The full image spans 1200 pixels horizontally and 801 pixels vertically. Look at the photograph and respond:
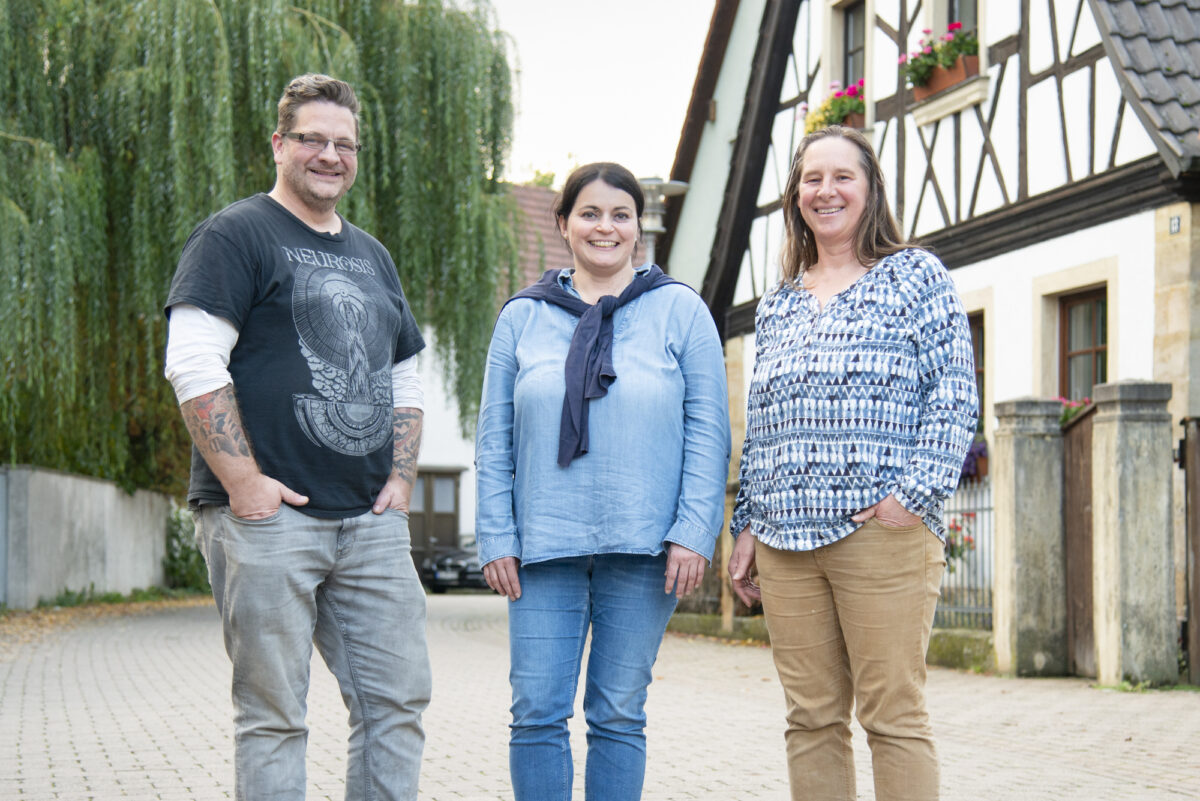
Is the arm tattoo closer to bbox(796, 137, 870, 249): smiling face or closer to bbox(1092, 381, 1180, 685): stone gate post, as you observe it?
bbox(796, 137, 870, 249): smiling face

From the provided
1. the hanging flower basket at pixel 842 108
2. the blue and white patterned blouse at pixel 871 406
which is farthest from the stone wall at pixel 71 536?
the blue and white patterned blouse at pixel 871 406

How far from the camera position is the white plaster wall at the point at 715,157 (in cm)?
1881

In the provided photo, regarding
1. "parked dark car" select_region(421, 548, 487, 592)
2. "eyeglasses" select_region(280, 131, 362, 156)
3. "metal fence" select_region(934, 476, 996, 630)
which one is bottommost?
"parked dark car" select_region(421, 548, 487, 592)

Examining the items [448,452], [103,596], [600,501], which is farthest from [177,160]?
[448,452]

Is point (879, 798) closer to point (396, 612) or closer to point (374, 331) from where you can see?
point (396, 612)

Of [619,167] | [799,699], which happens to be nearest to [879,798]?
[799,699]

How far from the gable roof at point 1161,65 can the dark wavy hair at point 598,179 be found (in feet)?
25.5

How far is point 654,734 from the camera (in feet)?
24.3

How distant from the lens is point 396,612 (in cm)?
381

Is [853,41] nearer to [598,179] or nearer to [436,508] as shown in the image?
[598,179]

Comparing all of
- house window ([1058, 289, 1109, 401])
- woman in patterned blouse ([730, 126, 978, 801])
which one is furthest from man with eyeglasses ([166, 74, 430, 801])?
house window ([1058, 289, 1109, 401])

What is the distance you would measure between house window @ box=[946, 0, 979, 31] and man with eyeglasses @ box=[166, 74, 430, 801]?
36.0 ft

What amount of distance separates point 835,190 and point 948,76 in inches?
425

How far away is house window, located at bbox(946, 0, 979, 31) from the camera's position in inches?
541
